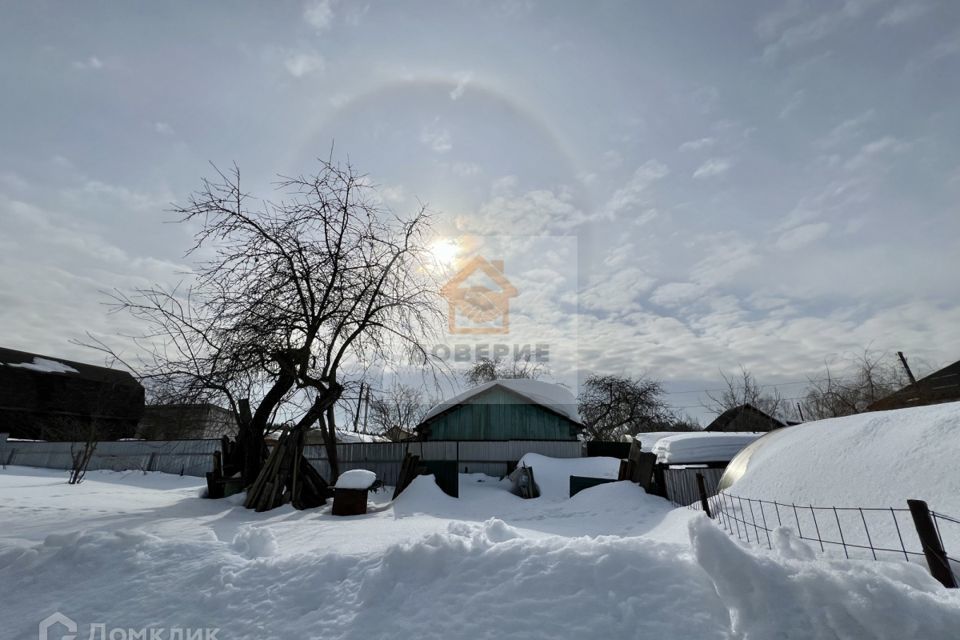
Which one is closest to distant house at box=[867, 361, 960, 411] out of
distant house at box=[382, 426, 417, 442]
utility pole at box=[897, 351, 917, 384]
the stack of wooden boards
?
utility pole at box=[897, 351, 917, 384]

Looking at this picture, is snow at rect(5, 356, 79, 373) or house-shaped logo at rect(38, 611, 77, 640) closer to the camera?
house-shaped logo at rect(38, 611, 77, 640)

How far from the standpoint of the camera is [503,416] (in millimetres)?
20547

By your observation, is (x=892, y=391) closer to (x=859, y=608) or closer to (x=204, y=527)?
(x=859, y=608)

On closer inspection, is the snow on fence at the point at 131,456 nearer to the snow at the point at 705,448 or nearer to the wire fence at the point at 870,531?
the snow at the point at 705,448

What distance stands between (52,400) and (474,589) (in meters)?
41.5

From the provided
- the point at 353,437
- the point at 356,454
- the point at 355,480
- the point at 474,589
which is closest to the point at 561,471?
the point at 356,454

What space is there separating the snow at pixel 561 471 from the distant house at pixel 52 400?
2617cm

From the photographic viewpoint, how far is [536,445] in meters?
17.7

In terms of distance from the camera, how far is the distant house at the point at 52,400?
27641 mm

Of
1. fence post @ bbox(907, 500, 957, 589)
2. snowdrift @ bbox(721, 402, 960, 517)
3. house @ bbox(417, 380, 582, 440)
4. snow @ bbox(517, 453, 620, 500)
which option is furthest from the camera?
house @ bbox(417, 380, 582, 440)

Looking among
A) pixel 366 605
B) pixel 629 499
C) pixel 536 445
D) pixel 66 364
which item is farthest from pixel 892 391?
pixel 66 364

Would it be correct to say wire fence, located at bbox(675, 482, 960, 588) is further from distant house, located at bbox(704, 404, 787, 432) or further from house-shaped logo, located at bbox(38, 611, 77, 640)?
Result: distant house, located at bbox(704, 404, 787, 432)

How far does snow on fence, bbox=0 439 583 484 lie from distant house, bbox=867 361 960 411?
1826cm

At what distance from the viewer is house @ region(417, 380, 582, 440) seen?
66.7 feet
